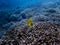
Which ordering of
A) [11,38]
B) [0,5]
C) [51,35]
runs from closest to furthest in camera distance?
[51,35]
[11,38]
[0,5]

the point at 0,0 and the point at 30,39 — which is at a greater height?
the point at 0,0

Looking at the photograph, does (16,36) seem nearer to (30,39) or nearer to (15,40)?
(15,40)

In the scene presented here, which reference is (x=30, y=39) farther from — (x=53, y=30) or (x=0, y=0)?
(x=0, y=0)

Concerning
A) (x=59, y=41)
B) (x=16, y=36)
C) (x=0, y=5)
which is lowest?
(x=59, y=41)

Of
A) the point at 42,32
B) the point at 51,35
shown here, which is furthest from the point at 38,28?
the point at 51,35

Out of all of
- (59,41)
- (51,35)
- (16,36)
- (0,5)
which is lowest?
(59,41)

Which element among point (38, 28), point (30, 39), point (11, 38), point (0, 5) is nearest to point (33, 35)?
point (30, 39)

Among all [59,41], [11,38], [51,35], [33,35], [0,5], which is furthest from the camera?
[0,5]

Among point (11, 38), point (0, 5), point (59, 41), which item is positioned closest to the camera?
point (59, 41)

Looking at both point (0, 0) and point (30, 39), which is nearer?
point (30, 39)
